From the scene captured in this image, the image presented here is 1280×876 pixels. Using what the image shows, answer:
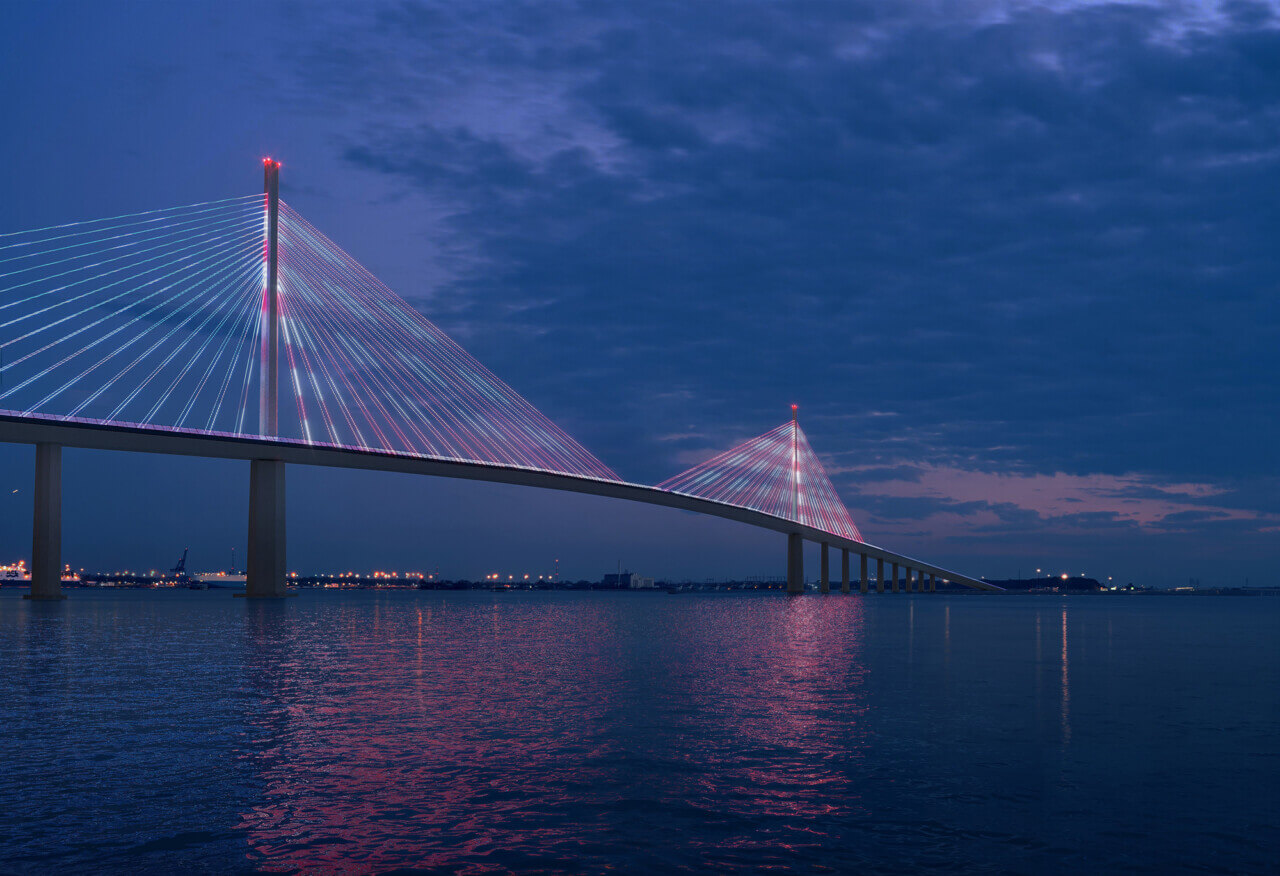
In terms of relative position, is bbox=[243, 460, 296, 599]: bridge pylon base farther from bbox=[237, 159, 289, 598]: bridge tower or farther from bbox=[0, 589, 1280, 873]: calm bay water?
bbox=[0, 589, 1280, 873]: calm bay water

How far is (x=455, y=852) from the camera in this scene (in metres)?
8.55

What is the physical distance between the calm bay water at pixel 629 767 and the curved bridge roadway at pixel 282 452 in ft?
97.7

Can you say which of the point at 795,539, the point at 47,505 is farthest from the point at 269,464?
the point at 795,539

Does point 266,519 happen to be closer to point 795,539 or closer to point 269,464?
point 269,464

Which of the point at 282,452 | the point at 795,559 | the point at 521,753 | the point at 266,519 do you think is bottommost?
the point at 795,559

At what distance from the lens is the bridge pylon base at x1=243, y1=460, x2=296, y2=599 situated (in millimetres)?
58844

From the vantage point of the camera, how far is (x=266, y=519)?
59500 millimetres

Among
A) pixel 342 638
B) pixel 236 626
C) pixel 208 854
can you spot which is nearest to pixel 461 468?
pixel 236 626

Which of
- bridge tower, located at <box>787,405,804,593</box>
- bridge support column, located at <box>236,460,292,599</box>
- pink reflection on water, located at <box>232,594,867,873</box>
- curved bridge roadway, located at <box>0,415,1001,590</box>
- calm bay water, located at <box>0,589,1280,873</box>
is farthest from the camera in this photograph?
bridge tower, located at <box>787,405,804,593</box>

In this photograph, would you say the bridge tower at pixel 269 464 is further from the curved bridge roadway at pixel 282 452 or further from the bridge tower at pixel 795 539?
the bridge tower at pixel 795 539

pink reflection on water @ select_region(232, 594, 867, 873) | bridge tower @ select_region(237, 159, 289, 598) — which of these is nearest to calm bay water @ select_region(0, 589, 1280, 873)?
pink reflection on water @ select_region(232, 594, 867, 873)

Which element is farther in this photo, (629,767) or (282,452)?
(282,452)

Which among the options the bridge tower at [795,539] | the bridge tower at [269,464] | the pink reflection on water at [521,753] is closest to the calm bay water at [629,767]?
the pink reflection on water at [521,753]

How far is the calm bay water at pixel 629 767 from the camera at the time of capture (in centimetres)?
877
